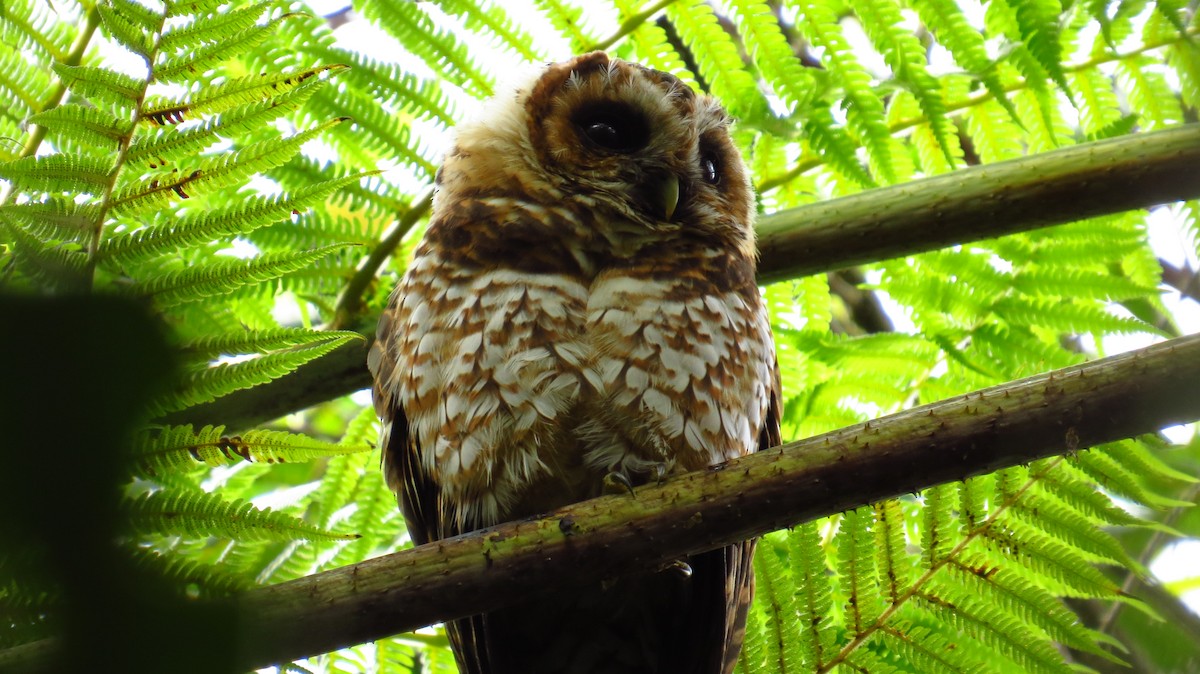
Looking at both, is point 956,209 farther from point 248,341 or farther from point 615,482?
point 248,341

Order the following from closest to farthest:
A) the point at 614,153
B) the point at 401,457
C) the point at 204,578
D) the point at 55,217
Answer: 1. the point at 204,578
2. the point at 55,217
3. the point at 401,457
4. the point at 614,153

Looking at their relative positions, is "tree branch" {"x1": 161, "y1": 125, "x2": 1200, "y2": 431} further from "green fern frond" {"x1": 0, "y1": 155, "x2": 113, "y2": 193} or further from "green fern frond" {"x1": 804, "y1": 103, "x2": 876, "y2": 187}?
"green fern frond" {"x1": 0, "y1": 155, "x2": 113, "y2": 193}

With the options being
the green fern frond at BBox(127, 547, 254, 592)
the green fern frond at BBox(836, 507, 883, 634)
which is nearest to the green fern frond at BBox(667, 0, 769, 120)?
the green fern frond at BBox(836, 507, 883, 634)

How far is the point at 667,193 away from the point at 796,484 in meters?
1.34

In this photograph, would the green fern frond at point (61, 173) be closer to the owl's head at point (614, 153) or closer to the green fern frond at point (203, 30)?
the green fern frond at point (203, 30)

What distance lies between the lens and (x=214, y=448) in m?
1.57

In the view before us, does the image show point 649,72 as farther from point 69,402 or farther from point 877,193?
point 69,402

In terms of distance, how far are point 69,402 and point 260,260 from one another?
1.55 m

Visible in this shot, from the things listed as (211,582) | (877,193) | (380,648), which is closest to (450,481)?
(380,648)

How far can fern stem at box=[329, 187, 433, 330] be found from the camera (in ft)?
10.5

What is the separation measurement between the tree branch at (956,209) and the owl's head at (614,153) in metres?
0.30

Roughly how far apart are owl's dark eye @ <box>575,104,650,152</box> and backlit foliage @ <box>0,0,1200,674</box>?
230 millimetres

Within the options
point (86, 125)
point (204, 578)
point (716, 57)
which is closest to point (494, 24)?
point (716, 57)

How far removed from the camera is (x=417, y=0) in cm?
314
